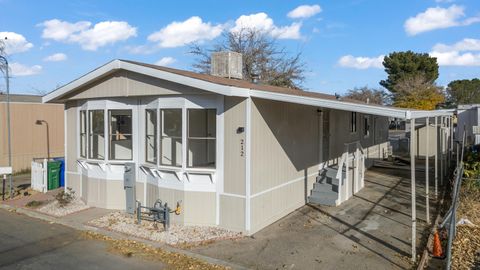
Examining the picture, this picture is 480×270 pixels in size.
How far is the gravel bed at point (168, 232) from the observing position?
7.41 m

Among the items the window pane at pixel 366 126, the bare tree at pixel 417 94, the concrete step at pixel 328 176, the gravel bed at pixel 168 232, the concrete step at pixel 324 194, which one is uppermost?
the bare tree at pixel 417 94

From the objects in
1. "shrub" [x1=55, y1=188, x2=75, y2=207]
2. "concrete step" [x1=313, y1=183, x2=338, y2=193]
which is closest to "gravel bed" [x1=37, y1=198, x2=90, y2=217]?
"shrub" [x1=55, y1=188, x2=75, y2=207]

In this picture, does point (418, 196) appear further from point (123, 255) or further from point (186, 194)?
point (123, 255)

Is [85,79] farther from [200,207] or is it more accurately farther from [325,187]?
[325,187]

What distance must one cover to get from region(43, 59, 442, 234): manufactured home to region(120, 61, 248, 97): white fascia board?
2 cm

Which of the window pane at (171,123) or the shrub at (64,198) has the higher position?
the window pane at (171,123)

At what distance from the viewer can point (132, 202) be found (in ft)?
29.8

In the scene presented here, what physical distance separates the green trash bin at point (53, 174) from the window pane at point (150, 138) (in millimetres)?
5048

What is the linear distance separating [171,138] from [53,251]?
307 cm

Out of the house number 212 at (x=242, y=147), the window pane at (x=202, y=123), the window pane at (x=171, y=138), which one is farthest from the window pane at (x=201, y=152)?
the house number 212 at (x=242, y=147)

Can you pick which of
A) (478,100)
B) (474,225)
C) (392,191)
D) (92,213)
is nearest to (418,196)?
(392,191)

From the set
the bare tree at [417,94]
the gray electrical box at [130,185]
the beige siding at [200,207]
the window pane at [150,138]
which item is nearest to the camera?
the beige siding at [200,207]

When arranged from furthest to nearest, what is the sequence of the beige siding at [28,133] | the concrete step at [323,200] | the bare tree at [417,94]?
the bare tree at [417,94] < the beige siding at [28,133] < the concrete step at [323,200]

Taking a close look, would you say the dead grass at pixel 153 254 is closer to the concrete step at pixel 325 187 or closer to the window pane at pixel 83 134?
the window pane at pixel 83 134
